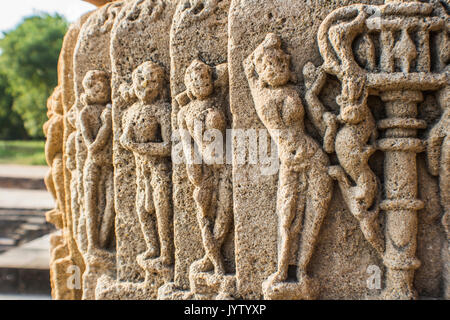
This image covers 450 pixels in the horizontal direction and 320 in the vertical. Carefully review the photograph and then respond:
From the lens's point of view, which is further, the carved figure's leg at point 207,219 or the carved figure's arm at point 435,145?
the carved figure's leg at point 207,219

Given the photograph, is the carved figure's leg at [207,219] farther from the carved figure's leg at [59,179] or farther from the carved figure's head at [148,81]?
the carved figure's leg at [59,179]

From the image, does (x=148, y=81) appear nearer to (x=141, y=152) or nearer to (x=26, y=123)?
(x=141, y=152)

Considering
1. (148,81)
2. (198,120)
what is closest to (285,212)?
(198,120)

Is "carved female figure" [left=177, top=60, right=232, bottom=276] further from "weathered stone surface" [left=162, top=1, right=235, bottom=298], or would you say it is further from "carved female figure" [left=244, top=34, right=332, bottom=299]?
"carved female figure" [left=244, top=34, right=332, bottom=299]

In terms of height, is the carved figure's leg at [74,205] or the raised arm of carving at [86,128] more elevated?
the raised arm of carving at [86,128]

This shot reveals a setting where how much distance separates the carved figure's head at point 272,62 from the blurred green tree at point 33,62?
716 inches

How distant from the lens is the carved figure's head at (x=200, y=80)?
10.1 feet

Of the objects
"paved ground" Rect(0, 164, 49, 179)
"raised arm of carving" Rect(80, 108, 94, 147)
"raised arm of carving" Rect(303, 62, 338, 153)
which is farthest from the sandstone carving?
"paved ground" Rect(0, 164, 49, 179)

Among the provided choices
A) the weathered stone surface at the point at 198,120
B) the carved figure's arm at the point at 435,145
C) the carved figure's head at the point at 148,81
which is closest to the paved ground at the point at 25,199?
the carved figure's head at the point at 148,81

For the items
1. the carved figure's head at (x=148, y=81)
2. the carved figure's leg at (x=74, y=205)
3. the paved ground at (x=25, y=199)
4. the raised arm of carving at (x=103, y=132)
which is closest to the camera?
the carved figure's head at (x=148, y=81)

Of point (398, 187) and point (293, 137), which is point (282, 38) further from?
point (398, 187)

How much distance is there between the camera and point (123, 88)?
11.5 ft

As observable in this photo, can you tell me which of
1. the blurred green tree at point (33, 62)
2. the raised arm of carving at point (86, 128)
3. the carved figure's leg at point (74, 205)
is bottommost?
the carved figure's leg at point (74, 205)

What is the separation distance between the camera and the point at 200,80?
121 inches
